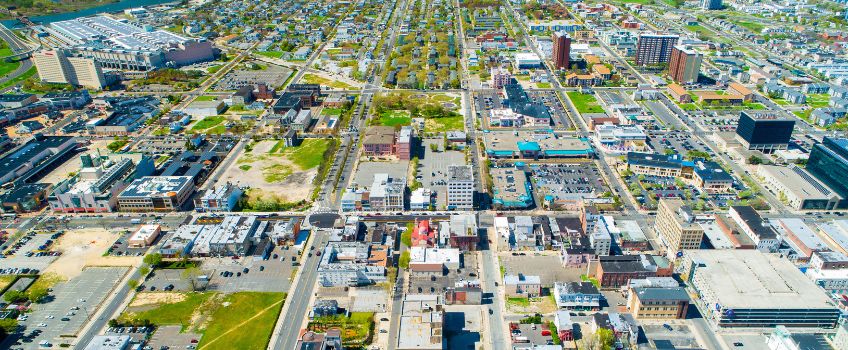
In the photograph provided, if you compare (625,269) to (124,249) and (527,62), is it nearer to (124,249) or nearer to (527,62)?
(124,249)

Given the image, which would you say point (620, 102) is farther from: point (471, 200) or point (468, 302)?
point (468, 302)

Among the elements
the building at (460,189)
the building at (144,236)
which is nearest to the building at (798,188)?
the building at (460,189)

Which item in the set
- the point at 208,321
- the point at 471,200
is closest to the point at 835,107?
the point at 471,200

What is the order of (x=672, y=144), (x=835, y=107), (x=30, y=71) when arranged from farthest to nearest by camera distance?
(x=30, y=71), (x=835, y=107), (x=672, y=144)

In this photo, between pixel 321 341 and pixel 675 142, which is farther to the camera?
pixel 675 142

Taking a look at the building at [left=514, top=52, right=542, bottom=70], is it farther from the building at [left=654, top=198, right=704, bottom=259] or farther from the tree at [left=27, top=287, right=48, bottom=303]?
the tree at [left=27, top=287, right=48, bottom=303]

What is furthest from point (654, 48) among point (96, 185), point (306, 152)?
point (96, 185)

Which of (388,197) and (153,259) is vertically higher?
(388,197)
